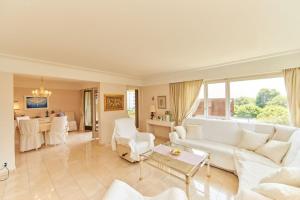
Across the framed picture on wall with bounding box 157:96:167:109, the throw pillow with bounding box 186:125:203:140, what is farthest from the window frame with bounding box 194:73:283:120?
the framed picture on wall with bounding box 157:96:167:109

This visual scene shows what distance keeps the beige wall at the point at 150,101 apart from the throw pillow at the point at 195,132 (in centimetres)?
156

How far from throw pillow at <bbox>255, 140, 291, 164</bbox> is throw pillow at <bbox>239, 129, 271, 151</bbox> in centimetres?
12

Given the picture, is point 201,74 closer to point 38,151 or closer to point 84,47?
point 84,47

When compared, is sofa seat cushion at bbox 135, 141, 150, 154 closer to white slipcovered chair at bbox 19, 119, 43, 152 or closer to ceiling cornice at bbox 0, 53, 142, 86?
ceiling cornice at bbox 0, 53, 142, 86

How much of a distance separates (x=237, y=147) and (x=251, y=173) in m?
1.08

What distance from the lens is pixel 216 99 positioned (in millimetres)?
4062

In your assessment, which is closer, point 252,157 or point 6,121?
point 252,157

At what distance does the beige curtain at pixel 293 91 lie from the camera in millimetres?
2770

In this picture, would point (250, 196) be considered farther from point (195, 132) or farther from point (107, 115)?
point (107, 115)

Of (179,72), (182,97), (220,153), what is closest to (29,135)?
(182,97)

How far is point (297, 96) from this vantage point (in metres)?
2.78

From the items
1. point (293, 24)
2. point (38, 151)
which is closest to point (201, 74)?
point (293, 24)

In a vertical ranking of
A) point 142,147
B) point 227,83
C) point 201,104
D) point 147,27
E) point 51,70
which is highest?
point 147,27

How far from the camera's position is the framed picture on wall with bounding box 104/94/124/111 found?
4727 mm
